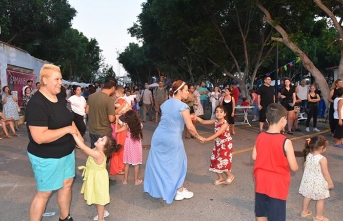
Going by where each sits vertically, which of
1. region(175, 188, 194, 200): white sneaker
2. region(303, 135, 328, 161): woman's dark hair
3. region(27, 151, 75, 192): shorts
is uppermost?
region(303, 135, 328, 161): woman's dark hair

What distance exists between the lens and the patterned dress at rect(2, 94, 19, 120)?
11326mm

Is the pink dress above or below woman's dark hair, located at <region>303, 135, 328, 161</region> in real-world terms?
below

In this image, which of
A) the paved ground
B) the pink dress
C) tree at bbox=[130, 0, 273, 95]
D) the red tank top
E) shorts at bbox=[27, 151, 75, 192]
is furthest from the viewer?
tree at bbox=[130, 0, 273, 95]

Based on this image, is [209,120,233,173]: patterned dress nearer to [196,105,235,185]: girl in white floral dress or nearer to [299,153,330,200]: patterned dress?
[196,105,235,185]: girl in white floral dress

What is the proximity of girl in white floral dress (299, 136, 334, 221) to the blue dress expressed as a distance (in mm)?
1671

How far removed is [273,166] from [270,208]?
41 centimetres

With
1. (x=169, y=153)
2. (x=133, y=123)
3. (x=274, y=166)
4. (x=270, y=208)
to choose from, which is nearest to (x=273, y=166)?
(x=274, y=166)

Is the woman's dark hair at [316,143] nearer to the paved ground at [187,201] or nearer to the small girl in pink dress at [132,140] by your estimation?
the paved ground at [187,201]

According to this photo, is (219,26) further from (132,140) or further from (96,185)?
(96,185)

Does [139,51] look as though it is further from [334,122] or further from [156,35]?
[334,122]

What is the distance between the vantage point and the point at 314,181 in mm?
4066

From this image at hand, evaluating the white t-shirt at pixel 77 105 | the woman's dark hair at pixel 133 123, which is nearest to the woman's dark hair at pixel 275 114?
the woman's dark hair at pixel 133 123

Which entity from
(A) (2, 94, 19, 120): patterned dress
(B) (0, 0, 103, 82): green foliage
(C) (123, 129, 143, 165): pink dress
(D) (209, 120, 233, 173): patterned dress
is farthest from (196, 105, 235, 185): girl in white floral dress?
(B) (0, 0, 103, 82): green foliage

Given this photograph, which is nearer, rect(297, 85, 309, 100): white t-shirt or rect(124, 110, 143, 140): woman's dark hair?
rect(124, 110, 143, 140): woman's dark hair
